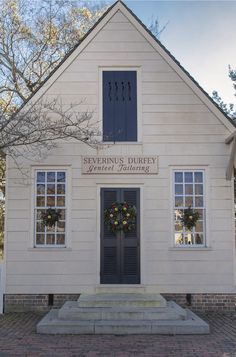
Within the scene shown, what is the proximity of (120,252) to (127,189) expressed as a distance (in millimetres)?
1561

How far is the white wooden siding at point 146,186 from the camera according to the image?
11844 millimetres

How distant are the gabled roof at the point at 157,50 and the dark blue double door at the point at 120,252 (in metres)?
2.87

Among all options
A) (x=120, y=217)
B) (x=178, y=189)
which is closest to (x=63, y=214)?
(x=120, y=217)

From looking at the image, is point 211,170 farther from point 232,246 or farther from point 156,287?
point 156,287

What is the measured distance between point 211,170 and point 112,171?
2.47 metres

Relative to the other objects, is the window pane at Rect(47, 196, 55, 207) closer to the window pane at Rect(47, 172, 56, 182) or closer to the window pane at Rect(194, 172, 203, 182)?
the window pane at Rect(47, 172, 56, 182)

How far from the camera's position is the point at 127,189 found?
12.1m

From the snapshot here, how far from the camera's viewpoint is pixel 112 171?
12.1 m

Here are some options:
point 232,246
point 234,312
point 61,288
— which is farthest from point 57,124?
point 234,312

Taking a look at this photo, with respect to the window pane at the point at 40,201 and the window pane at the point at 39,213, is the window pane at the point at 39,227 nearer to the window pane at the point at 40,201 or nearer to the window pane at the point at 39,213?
the window pane at the point at 39,213

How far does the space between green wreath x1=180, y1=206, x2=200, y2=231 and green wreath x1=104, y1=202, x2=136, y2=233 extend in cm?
126

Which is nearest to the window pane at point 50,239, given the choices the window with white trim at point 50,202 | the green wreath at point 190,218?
the window with white trim at point 50,202

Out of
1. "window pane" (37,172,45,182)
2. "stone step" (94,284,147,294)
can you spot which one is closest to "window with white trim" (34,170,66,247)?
"window pane" (37,172,45,182)

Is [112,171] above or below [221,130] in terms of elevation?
below
